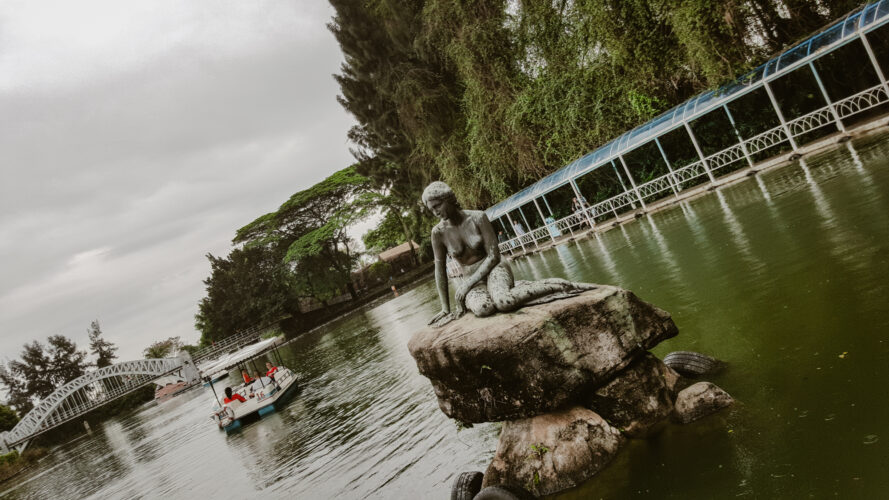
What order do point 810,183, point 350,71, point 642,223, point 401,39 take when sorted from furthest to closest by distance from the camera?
point 350,71 < point 401,39 < point 642,223 < point 810,183

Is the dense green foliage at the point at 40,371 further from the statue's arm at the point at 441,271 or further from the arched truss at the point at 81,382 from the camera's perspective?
the statue's arm at the point at 441,271

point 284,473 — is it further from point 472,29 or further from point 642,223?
point 472,29

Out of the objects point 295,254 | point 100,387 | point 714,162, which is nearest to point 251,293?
point 295,254

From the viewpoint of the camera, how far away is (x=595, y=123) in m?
21.2

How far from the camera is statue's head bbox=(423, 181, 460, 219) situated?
485 cm

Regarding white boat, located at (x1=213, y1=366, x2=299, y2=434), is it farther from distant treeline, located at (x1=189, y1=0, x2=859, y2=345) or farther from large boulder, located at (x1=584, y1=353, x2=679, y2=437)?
distant treeline, located at (x1=189, y1=0, x2=859, y2=345)

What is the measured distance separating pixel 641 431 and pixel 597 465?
1.65ft

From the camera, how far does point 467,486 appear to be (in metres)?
4.03

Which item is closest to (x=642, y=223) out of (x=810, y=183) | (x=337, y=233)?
(x=810, y=183)

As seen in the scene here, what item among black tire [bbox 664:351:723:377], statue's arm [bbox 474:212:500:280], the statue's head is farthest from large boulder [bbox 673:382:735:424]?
the statue's head

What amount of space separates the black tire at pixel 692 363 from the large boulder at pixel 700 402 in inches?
25.3

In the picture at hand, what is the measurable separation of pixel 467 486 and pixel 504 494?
2.31ft

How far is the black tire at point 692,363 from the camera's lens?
14.5 feet

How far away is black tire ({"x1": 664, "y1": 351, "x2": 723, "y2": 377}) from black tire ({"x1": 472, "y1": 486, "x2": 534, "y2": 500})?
2.00 metres
